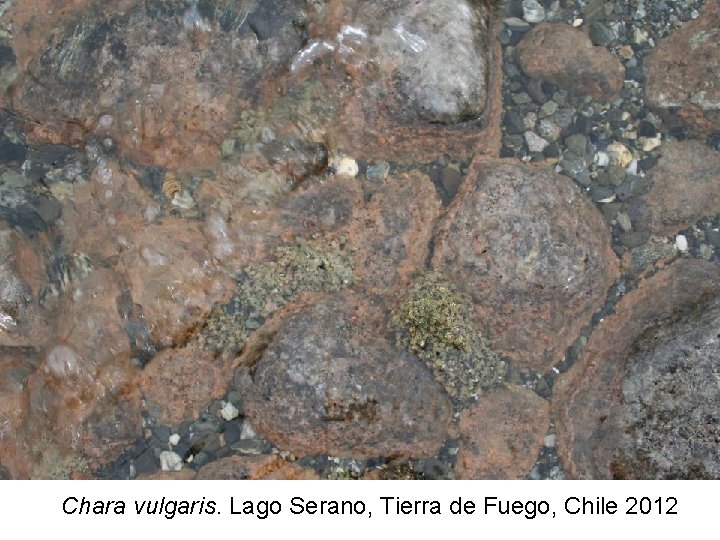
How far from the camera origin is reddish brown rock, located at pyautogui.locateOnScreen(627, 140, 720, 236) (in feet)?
13.9

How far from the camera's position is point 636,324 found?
398 cm

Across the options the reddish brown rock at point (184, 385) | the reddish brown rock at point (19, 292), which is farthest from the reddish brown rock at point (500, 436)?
the reddish brown rock at point (19, 292)

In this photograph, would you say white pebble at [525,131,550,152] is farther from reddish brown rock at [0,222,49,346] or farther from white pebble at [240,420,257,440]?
reddish brown rock at [0,222,49,346]

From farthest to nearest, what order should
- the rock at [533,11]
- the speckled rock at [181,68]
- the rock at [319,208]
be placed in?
1. the rock at [533,11]
2. the speckled rock at [181,68]
3. the rock at [319,208]

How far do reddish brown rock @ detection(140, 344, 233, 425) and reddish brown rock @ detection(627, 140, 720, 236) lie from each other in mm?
2757

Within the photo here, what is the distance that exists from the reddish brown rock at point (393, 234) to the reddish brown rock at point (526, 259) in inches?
5.3

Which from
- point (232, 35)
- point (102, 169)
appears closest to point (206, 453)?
point (102, 169)

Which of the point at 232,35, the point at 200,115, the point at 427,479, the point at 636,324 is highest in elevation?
the point at 232,35

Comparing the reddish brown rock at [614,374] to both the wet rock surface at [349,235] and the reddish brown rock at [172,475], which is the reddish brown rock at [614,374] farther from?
the reddish brown rock at [172,475]

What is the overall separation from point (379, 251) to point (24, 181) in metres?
2.30

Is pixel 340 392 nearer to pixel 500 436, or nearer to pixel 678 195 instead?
pixel 500 436

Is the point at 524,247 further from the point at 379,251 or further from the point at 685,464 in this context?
the point at 685,464

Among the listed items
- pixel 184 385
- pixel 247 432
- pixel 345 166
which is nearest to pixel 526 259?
pixel 345 166

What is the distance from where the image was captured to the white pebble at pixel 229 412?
400 centimetres
